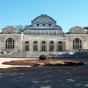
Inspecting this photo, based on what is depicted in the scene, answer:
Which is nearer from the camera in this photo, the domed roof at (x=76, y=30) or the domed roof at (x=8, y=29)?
the domed roof at (x=76, y=30)

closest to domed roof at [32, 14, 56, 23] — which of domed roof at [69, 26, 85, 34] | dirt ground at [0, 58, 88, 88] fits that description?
domed roof at [69, 26, 85, 34]

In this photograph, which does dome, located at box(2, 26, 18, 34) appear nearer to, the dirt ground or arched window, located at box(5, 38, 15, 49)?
arched window, located at box(5, 38, 15, 49)

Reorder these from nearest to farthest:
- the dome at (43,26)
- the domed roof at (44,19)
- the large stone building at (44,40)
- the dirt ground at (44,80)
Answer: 1. the dirt ground at (44,80)
2. the large stone building at (44,40)
3. the dome at (43,26)
4. the domed roof at (44,19)

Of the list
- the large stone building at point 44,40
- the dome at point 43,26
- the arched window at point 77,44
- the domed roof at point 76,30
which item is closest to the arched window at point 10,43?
the large stone building at point 44,40

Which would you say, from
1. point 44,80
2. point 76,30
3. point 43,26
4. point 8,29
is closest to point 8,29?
point 8,29

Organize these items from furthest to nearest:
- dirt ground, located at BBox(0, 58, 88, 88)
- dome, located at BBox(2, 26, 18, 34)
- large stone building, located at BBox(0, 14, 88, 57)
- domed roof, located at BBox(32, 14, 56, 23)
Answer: domed roof, located at BBox(32, 14, 56, 23)
dome, located at BBox(2, 26, 18, 34)
large stone building, located at BBox(0, 14, 88, 57)
dirt ground, located at BBox(0, 58, 88, 88)

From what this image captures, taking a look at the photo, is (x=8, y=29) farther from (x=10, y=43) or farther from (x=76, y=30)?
(x=76, y=30)

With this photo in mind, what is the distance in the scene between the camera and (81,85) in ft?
37.1

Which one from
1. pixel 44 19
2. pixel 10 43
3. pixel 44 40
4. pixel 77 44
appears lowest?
pixel 77 44

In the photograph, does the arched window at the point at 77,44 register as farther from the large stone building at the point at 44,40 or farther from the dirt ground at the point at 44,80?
the dirt ground at the point at 44,80

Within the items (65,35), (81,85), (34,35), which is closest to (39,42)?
(34,35)

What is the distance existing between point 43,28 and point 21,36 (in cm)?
472

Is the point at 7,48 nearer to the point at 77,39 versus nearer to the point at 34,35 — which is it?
the point at 34,35

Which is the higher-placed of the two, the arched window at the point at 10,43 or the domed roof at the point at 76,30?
the domed roof at the point at 76,30
